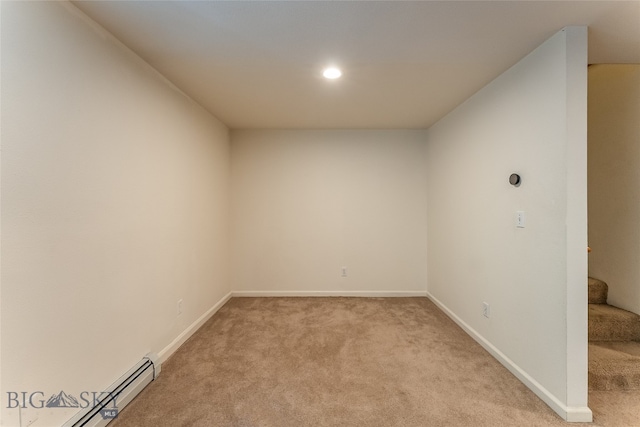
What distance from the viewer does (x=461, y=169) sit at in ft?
8.66

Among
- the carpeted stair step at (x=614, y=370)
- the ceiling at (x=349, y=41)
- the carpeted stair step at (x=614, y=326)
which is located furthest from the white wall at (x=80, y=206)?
the carpeted stair step at (x=614, y=326)

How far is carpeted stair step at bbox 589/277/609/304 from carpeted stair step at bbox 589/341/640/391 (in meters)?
0.45

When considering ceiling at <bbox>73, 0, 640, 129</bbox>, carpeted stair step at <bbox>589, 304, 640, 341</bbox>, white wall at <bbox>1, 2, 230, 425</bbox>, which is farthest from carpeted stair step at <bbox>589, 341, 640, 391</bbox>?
white wall at <bbox>1, 2, 230, 425</bbox>

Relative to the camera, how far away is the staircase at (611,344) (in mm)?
1675

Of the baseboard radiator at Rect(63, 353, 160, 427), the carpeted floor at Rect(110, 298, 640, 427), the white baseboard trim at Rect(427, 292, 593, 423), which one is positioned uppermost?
the baseboard radiator at Rect(63, 353, 160, 427)

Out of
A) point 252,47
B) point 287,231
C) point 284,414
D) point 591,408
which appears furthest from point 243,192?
point 591,408

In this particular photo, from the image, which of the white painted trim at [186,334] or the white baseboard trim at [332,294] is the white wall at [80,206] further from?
the white baseboard trim at [332,294]

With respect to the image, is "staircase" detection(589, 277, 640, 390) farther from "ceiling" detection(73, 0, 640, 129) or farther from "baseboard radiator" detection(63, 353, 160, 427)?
"baseboard radiator" detection(63, 353, 160, 427)

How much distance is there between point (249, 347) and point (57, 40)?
2323mm

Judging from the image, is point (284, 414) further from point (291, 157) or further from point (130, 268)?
point (291, 157)

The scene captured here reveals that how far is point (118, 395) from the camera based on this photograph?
1493 mm

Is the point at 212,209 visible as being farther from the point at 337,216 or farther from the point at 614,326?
the point at 614,326

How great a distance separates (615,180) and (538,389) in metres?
1.87

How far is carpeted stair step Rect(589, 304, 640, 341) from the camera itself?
6.49 ft
